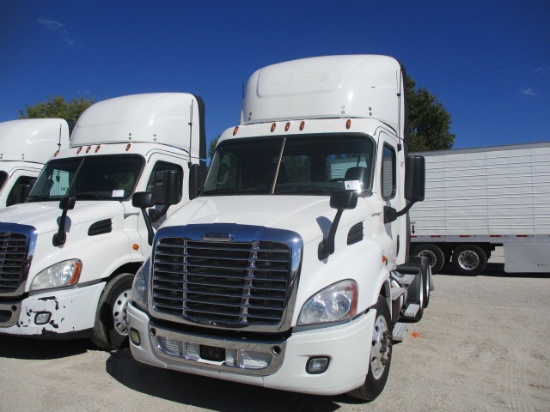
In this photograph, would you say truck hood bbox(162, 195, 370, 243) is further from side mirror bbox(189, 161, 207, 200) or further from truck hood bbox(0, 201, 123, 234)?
truck hood bbox(0, 201, 123, 234)

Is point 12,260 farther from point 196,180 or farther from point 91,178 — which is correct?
point 196,180

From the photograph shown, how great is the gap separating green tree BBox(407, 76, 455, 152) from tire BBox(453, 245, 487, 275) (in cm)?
1806

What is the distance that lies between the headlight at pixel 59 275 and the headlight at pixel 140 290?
1241mm

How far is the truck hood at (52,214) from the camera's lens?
18.1ft

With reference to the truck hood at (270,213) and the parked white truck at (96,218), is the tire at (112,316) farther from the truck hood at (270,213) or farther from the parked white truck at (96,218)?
the truck hood at (270,213)

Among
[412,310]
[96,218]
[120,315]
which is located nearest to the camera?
[120,315]

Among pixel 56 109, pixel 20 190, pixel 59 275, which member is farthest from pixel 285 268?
pixel 56 109

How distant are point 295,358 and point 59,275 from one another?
3.08 m

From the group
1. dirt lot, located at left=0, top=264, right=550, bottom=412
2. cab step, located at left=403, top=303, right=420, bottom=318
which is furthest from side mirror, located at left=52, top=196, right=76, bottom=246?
cab step, located at left=403, top=303, right=420, bottom=318

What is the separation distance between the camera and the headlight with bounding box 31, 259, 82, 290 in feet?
17.2

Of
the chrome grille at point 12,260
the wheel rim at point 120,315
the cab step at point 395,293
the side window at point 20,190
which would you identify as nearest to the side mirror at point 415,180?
the cab step at point 395,293

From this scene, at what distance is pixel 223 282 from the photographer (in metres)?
3.90

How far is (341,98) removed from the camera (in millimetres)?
5828

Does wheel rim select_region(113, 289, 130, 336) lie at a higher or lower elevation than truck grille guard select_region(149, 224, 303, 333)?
lower
